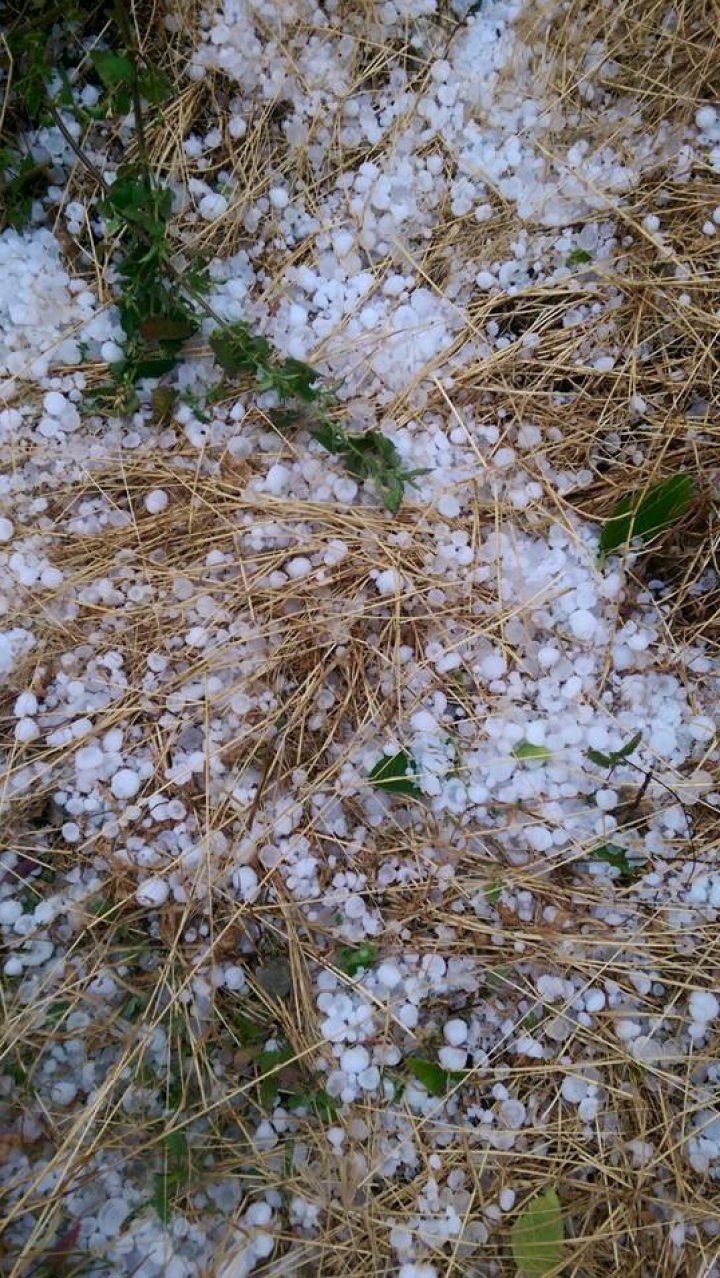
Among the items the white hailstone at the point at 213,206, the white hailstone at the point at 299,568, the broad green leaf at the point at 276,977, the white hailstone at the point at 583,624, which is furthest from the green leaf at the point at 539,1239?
the white hailstone at the point at 213,206

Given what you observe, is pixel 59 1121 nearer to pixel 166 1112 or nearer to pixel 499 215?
pixel 166 1112

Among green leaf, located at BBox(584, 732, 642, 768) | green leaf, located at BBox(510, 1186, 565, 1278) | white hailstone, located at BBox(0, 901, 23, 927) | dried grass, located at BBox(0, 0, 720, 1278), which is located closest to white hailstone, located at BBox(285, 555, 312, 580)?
dried grass, located at BBox(0, 0, 720, 1278)

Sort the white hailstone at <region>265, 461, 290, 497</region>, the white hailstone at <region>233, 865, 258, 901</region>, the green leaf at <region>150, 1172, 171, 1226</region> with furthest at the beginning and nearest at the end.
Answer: the white hailstone at <region>265, 461, 290, 497</region> → the white hailstone at <region>233, 865, 258, 901</region> → the green leaf at <region>150, 1172, 171, 1226</region>

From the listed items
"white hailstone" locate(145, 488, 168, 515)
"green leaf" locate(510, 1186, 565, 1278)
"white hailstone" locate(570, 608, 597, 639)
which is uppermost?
"white hailstone" locate(145, 488, 168, 515)

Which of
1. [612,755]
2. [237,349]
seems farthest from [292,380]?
[612,755]

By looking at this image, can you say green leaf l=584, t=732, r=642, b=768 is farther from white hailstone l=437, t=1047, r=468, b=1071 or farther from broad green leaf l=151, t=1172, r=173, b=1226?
broad green leaf l=151, t=1172, r=173, b=1226

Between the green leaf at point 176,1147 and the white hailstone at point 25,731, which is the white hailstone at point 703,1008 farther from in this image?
the white hailstone at point 25,731

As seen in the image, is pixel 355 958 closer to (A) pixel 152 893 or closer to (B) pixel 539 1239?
(A) pixel 152 893
